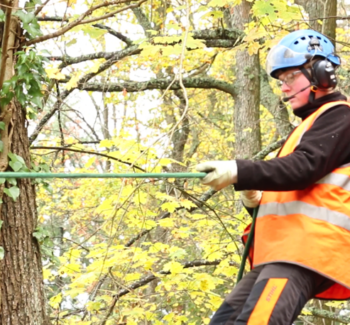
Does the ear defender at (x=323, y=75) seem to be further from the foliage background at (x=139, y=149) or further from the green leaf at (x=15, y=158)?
the green leaf at (x=15, y=158)

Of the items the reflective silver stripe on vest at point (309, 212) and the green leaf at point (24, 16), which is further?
the green leaf at point (24, 16)

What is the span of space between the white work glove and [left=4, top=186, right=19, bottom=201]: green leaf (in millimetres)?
1131

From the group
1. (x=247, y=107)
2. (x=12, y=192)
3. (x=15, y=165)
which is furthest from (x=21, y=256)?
(x=247, y=107)

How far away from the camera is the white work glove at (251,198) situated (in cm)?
225

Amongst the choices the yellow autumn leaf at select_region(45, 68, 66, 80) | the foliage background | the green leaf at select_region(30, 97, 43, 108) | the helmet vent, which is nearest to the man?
the helmet vent

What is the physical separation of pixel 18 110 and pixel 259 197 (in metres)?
1.36

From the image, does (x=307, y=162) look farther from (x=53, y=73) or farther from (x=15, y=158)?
(x=53, y=73)

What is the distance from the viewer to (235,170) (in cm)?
178

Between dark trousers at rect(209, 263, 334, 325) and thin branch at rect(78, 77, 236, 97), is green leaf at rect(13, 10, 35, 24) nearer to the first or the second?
dark trousers at rect(209, 263, 334, 325)

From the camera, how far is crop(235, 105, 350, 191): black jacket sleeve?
1.78 meters

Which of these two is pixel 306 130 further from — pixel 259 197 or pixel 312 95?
pixel 259 197

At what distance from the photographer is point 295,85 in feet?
6.89

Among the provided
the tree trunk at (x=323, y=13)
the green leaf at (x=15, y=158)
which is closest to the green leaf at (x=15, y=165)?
Answer: the green leaf at (x=15, y=158)

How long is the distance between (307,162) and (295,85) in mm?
437
